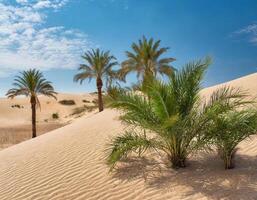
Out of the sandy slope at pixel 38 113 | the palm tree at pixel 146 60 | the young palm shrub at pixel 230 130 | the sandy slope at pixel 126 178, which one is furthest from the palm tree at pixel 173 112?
the sandy slope at pixel 38 113

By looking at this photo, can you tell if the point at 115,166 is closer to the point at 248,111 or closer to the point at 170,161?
the point at 170,161

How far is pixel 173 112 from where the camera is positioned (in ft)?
22.4

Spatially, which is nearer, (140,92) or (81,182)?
(81,182)

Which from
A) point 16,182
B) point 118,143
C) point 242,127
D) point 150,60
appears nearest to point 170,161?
point 118,143

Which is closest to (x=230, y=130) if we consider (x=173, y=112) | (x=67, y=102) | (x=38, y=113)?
(x=173, y=112)

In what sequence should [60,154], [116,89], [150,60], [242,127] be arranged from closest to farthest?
[242,127], [116,89], [60,154], [150,60]

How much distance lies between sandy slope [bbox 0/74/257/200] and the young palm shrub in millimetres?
394

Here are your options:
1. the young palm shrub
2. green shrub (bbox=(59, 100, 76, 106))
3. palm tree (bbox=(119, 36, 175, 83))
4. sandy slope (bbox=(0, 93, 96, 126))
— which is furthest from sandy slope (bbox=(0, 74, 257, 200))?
green shrub (bbox=(59, 100, 76, 106))

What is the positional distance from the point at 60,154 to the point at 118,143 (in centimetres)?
319

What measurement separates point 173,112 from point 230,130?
47.9 inches

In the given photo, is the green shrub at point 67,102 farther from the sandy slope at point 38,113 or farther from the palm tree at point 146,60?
the palm tree at point 146,60

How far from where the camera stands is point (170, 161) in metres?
7.18

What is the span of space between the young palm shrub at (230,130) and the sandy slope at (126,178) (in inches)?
15.5

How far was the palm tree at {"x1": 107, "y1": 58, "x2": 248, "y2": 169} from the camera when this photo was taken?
22.3 ft
